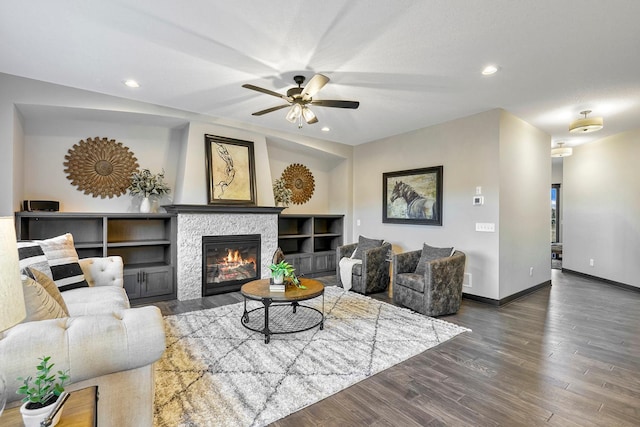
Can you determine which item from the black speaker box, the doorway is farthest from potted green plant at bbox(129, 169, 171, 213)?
the doorway

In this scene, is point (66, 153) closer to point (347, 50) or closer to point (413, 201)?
point (347, 50)

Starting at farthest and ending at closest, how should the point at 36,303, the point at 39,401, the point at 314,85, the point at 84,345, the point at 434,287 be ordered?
the point at 434,287, the point at 314,85, the point at 36,303, the point at 84,345, the point at 39,401

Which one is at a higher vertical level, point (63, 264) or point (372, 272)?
point (63, 264)

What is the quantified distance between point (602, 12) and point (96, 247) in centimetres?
593

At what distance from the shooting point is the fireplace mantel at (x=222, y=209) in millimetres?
4585

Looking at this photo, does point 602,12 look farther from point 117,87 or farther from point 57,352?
point 117,87

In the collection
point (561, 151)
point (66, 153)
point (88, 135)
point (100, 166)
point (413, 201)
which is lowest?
point (413, 201)

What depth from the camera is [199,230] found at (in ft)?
15.7

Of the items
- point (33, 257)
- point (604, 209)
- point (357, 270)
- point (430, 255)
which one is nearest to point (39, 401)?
point (33, 257)

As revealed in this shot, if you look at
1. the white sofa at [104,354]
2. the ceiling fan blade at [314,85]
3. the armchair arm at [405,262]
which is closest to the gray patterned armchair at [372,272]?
the armchair arm at [405,262]

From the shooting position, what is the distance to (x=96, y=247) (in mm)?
4230

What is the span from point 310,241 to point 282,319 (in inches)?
109

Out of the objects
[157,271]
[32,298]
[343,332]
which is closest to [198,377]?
[32,298]

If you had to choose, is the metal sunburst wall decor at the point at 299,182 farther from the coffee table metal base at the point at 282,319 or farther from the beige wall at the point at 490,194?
the coffee table metal base at the point at 282,319
